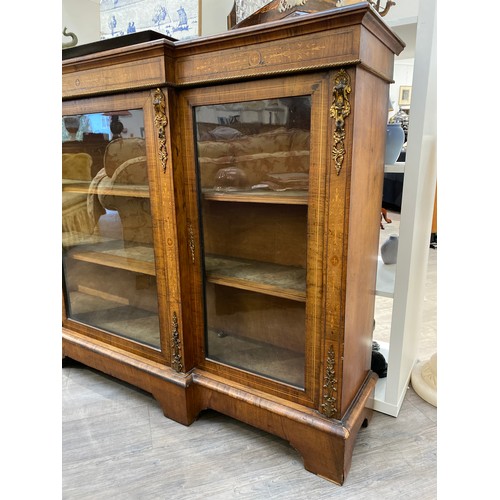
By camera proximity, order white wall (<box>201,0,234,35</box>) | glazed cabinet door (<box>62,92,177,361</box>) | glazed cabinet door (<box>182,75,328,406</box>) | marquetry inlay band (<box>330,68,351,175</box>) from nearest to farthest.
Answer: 1. marquetry inlay band (<box>330,68,351,175</box>)
2. glazed cabinet door (<box>182,75,328,406</box>)
3. glazed cabinet door (<box>62,92,177,361</box>)
4. white wall (<box>201,0,234,35</box>)

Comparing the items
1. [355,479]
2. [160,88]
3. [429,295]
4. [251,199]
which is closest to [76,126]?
[160,88]

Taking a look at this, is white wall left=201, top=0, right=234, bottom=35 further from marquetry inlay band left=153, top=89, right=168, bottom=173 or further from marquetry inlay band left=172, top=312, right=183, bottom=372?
marquetry inlay band left=172, top=312, right=183, bottom=372

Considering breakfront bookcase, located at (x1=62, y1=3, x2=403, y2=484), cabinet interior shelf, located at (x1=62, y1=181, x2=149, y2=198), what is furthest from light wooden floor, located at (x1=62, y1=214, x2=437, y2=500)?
cabinet interior shelf, located at (x1=62, y1=181, x2=149, y2=198)

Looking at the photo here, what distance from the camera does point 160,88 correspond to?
1.08 meters

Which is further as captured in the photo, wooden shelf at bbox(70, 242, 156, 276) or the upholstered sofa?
wooden shelf at bbox(70, 242, 156, 276)

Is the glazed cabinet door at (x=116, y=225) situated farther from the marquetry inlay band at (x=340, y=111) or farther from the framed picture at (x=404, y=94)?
the framed picture at (x=404, y=94)

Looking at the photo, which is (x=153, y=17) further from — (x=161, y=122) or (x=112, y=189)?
(x=112, y=189)

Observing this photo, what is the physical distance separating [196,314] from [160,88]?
714 mm

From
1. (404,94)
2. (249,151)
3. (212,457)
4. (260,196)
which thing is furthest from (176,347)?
(404,94)

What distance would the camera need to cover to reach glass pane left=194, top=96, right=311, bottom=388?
103 centimetres

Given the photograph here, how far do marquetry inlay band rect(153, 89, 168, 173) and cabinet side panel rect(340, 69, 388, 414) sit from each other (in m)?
0.55

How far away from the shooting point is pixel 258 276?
123 cm

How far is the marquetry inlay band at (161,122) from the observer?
1090mm

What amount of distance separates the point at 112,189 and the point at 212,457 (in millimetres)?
988
